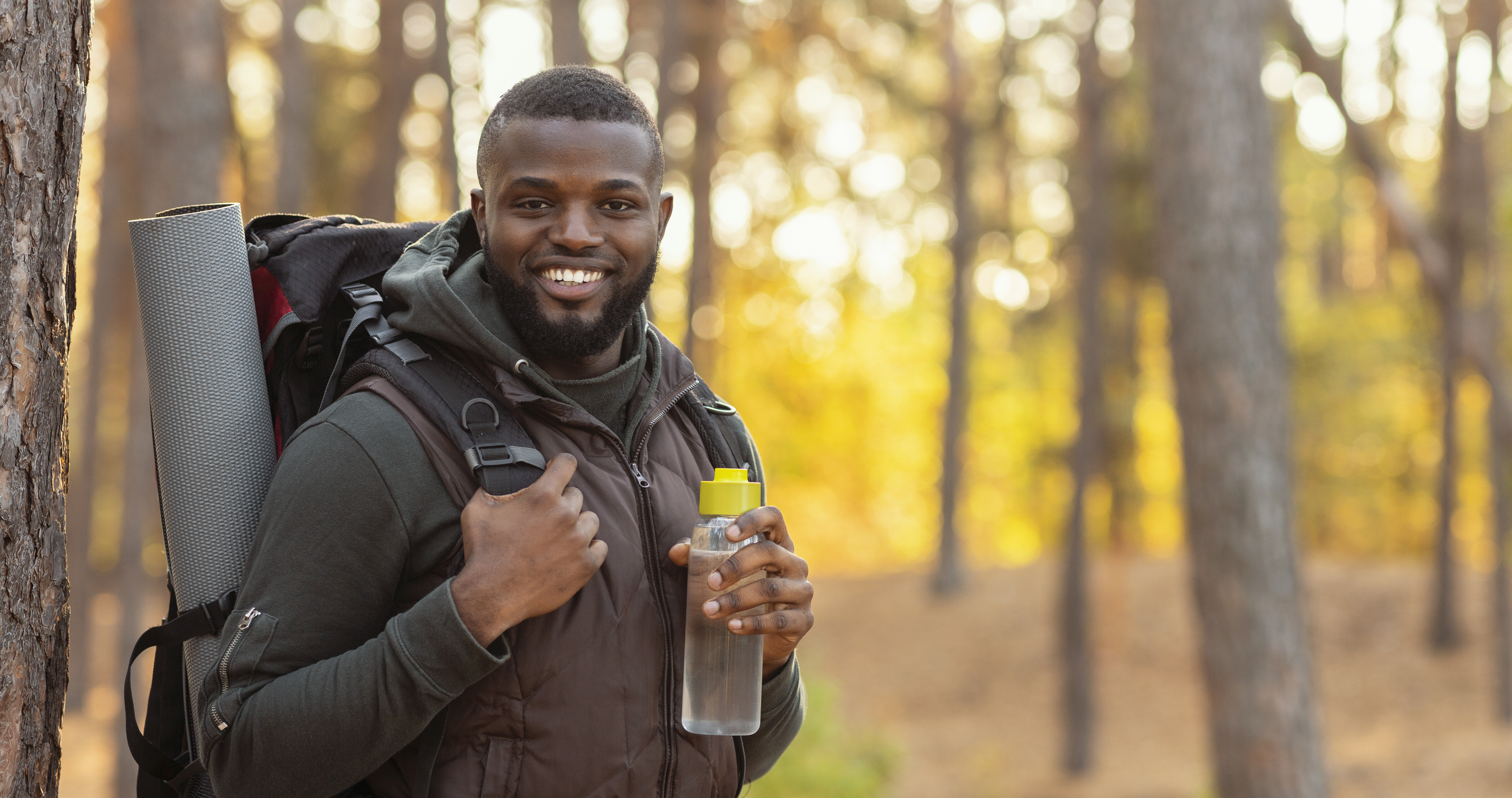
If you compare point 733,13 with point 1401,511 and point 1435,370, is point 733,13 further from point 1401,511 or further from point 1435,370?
point 1401,511

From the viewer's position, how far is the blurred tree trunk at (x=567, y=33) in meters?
11.0

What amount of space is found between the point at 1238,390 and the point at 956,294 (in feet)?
40.3

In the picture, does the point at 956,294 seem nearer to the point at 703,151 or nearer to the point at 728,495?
the point at 703,151

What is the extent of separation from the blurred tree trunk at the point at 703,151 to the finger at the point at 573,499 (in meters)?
12.8

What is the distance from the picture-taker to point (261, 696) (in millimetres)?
2010

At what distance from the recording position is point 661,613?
2.26m

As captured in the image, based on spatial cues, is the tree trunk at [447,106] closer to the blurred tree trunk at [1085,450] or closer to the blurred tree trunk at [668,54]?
the blurred tree trunk at [668,54]

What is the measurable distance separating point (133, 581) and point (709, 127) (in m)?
8.25

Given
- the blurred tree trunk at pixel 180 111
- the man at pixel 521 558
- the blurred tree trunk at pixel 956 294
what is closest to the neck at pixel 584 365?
the man at pixel 521 558

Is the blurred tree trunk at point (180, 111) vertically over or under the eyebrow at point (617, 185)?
over

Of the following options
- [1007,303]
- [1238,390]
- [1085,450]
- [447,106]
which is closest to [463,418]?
[1238,390]

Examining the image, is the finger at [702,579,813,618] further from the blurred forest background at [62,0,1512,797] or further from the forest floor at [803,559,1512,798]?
the forest floor at [803,559,1512,798]

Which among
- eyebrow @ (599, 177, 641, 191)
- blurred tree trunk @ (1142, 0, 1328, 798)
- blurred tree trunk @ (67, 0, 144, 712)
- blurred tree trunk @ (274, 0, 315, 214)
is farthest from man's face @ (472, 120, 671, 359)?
blurred tree trunk @ (67, 0, 144, 712)

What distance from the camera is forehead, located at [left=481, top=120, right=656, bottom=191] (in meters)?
2.25
